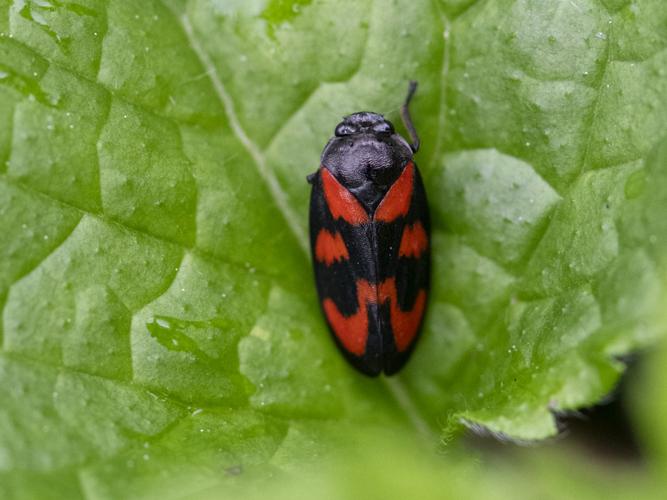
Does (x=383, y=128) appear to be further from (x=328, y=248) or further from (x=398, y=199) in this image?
(x=328, y=248)

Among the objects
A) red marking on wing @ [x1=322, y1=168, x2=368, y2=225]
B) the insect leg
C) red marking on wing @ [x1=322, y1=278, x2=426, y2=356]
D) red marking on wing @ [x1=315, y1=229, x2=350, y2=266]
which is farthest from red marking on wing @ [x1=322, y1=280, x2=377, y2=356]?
the insect leg

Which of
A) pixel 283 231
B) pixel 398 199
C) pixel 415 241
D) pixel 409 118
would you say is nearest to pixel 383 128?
pixel 409 118

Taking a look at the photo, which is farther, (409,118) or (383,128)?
(383,128)

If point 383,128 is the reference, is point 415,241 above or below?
below

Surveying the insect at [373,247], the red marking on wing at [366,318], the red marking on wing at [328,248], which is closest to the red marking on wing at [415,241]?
the insect at [373,247]

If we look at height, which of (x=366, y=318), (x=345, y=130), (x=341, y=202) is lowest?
(x=366, y=318)

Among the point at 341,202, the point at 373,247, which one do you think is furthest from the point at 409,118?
the point at 373,247

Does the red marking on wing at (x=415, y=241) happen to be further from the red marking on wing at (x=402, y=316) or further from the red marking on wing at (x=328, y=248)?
the red marking on wing at (x=328, y=248)
